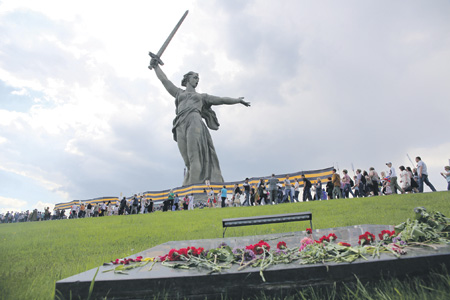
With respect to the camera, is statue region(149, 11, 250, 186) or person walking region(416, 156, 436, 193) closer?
person walking region(416, 156, 436, 193)

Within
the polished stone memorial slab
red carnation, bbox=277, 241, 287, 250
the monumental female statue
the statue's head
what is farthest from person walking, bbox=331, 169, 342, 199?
the statue's head

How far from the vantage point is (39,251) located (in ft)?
21.4

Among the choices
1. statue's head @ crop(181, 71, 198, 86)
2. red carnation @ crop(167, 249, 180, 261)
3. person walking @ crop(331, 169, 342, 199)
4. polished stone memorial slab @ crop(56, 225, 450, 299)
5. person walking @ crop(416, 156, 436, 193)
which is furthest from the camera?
statue's head @ crop(181, 71, 198, 86)

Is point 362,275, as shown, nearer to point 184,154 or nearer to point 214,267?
point 214,267

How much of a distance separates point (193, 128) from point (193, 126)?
188 mm

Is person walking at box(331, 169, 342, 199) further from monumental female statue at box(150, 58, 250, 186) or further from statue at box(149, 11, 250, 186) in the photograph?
monumental female statue at box(150, 58, 250, 186)

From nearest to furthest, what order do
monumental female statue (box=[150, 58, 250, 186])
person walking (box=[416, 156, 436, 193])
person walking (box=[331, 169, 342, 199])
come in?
1. person walking (box=[416, 156, 436, 193])
2. person walking (box=[331, 169, 342, 199])
3. monumental female statue (box=[150, 58, 250, 186])

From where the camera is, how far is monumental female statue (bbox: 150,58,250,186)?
26094 mm

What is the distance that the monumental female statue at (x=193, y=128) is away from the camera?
2609cm

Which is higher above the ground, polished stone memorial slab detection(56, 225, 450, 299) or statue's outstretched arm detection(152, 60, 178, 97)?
statue's outstretched arm detection(152, 60, 178, 97)

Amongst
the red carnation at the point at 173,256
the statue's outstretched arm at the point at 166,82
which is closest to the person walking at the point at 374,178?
the red carnation at the point at 173,256

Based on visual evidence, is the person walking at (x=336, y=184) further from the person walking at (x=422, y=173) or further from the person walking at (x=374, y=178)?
the person walking at (x=422, y=173)

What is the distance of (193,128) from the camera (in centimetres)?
2609

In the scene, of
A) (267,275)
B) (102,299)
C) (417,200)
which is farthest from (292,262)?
(417,200)
